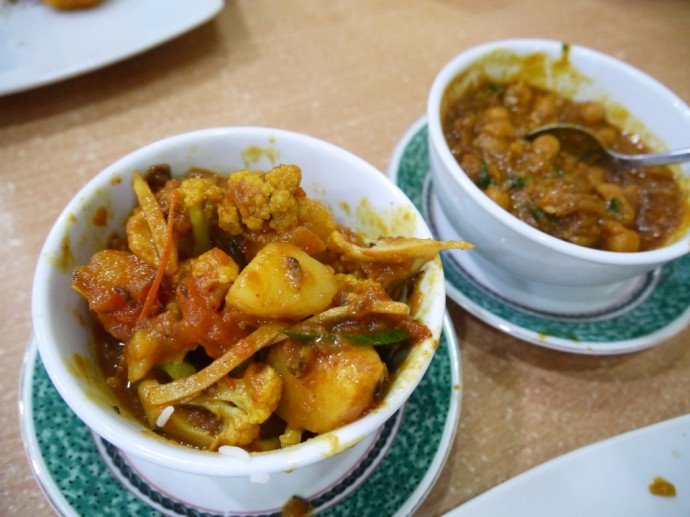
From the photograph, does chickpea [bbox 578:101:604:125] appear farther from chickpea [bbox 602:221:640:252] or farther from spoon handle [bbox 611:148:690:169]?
chickpea [bbox 602:221:640:252]

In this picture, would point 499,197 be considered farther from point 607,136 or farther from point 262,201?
point 262,201

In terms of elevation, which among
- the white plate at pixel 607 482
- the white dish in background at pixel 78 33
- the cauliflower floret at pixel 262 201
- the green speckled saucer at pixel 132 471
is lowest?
the white plate at pixel 607 482

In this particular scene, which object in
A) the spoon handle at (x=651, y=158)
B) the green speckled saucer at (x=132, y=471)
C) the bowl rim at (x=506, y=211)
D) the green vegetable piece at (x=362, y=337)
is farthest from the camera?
the spoon handle at (x=651, y=158)

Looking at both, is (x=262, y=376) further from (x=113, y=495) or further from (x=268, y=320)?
(x=113, y=495)

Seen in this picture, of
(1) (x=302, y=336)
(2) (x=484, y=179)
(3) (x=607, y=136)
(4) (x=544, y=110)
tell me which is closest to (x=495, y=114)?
(4) (x=544, y=110)

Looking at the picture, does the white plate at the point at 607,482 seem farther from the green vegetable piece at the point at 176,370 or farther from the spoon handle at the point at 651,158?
the spoon handle at the point at 651,158

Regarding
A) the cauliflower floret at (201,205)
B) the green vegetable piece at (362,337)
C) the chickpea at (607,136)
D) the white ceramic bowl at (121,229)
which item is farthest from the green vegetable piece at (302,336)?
the chickpea at (607,136)

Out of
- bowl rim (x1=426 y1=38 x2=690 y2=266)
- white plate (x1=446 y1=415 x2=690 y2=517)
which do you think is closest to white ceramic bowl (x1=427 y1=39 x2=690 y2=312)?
bowl rim (x1=426 y1=38 x2=690 y2=266)
